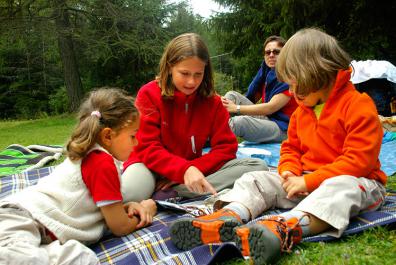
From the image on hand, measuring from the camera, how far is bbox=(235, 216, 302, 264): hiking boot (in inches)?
54.0

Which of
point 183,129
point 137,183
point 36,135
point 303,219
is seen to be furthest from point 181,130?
point 36,135

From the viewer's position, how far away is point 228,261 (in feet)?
4.90

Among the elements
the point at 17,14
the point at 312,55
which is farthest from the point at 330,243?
the point at 17,14

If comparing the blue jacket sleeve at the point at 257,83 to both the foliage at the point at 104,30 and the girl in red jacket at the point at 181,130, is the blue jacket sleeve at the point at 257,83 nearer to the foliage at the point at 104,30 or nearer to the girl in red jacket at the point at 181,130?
the girl in red jacket at the point at 181,130

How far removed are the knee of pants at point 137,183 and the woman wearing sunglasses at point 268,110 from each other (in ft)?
5.44

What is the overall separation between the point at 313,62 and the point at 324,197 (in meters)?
0.64

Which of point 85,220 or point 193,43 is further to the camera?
point 193,43

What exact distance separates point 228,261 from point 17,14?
11.9 m

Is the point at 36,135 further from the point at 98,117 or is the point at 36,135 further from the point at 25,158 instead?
the point at 98,117

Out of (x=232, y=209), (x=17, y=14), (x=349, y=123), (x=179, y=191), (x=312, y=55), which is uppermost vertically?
(x=17, y=14)

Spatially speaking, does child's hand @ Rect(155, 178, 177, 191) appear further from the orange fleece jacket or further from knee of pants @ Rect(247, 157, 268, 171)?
the orange fleece jacket

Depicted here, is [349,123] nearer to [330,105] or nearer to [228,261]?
[330,105]

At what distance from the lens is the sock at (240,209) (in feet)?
5.76

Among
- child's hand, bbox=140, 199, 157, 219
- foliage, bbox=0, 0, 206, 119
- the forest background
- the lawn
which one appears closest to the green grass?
foliage, bbox=0, 0, 206, 119
